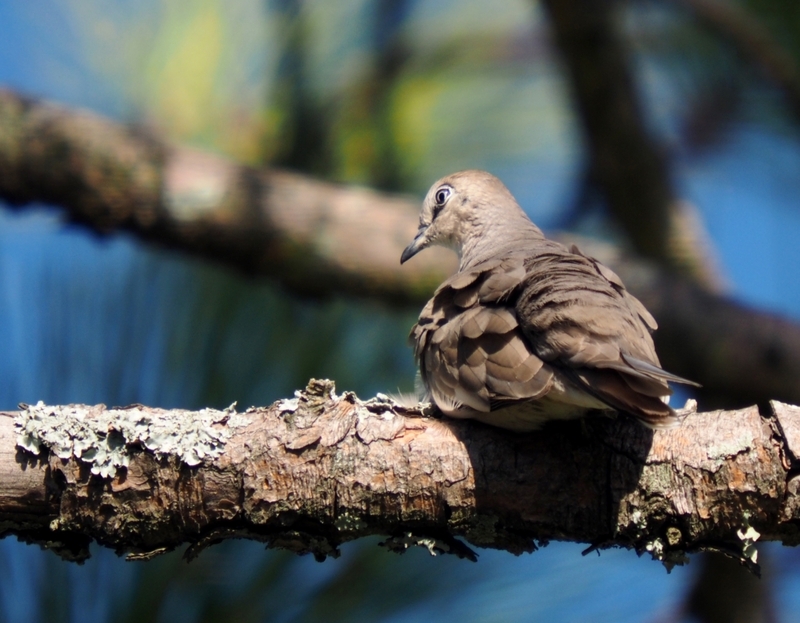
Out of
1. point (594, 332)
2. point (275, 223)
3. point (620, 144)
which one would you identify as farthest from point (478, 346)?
point (620, 144)

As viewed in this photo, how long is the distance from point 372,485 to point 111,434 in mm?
681

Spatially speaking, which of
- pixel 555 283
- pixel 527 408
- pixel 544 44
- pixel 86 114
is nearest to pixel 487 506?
pixel 527 408

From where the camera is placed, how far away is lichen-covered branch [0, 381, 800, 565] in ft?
7.20

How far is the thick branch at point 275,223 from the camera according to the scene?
4.28 m

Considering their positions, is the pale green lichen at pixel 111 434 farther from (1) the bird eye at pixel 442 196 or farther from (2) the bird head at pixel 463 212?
(1) the bird eye at pixel 442 196

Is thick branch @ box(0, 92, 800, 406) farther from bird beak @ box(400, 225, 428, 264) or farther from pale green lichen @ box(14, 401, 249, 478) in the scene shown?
pale green lichen @ box(14, 401, 249, 478)

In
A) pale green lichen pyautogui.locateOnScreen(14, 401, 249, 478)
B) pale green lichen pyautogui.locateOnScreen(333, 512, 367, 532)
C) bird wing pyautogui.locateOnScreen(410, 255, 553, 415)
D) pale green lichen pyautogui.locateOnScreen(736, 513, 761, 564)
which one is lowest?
pale green lichen pyautogui.locateOnScreen(736, 513, 761, 564)

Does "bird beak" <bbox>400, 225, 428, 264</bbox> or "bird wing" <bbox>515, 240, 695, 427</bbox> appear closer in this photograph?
"bird wing" <bbox>515, 240, 695, 427</bbox>

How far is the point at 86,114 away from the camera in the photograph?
14.5ft

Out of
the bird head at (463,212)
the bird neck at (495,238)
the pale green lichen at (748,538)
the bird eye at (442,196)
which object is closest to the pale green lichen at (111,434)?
the pale green lichen at (748,538)

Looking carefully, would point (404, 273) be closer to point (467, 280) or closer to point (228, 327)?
point (228, 327)

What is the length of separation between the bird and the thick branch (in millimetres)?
1546

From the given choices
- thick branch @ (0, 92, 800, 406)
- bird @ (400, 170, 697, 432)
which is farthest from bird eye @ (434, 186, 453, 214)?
bird @ (400, 170, 697, 432)

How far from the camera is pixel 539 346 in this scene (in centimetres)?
237
